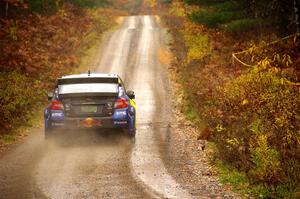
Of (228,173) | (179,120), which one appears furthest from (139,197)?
(179,120)

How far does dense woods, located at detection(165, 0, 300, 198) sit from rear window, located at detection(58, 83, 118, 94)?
2.79m

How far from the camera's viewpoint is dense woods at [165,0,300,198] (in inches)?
324

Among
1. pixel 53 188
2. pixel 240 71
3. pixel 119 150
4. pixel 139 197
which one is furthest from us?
pixel 240 71

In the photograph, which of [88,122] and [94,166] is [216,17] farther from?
[94,166]

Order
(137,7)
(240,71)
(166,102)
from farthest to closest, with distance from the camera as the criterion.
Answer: (137,7), (166,102), (240,71)

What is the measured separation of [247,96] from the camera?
1358cm

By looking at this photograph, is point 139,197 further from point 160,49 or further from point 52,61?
point 160,49

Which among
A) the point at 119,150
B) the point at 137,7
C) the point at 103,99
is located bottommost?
the point at 119,150

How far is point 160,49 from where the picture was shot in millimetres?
34812

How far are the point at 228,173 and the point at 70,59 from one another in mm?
21498

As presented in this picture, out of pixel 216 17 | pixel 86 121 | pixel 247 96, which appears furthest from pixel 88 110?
pixel 216 17

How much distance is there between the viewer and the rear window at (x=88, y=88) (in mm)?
12461

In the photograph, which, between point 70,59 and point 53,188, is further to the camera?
point 70,59

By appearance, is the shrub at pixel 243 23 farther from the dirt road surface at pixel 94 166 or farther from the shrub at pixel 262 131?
the shrub at pixel 262 131
